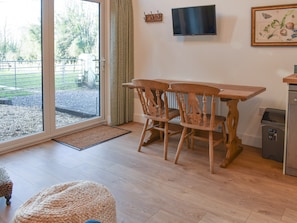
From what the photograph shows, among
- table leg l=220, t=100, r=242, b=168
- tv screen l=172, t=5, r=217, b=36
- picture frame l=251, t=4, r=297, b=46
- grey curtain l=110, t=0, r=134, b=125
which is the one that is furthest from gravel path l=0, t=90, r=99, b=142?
→ picture frame l=251, t=4, r=297, b=46

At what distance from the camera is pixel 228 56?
371 cm

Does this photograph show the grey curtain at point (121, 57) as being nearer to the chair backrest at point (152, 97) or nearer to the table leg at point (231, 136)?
the chair backrest at point (152, 97)

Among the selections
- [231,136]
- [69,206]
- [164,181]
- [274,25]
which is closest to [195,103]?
[231,136]

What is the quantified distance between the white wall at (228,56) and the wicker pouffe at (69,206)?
2.52m

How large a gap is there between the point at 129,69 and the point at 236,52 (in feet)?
5.57

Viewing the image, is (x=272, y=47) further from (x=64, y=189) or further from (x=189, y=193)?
(x=64, y=189)

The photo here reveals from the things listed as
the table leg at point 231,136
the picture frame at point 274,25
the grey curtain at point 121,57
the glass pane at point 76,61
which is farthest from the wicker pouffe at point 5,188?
the picture frame at point 274,25

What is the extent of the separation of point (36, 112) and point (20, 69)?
587 mm

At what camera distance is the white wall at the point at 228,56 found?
342 centimetres

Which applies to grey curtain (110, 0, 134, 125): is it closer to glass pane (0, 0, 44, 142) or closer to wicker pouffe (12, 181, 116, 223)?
glass pane (0, 0, 44, 142)

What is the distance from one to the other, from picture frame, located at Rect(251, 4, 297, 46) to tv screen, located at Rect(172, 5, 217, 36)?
1.61 feet

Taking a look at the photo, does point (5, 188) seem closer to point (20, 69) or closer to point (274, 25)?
point (20, 69)

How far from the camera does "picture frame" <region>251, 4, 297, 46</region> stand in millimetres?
3207

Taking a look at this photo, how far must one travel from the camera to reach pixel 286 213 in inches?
84.7
